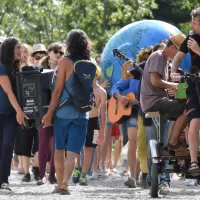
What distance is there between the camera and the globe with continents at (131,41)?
16938 mm

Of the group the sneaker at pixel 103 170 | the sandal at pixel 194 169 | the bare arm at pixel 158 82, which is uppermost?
the bare arm at pixel 158 82

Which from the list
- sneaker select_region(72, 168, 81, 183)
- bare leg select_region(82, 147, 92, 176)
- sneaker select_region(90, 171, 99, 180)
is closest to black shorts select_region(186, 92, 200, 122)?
bare leg select_region(82, 147, 92, 176)

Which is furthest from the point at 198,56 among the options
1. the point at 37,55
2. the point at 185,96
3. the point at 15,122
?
the point at 37,55

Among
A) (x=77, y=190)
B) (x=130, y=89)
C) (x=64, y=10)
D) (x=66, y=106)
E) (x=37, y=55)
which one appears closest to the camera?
(x=66, y=106)

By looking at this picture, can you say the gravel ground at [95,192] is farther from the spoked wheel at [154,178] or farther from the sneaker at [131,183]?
the spoked wheel at [154,178]

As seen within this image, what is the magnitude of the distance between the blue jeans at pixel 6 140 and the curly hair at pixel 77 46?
1.20 m

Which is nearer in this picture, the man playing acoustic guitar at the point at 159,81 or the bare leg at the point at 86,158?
the man playing acoustic guitar at the point at 159,81

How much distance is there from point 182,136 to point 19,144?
11.4ft

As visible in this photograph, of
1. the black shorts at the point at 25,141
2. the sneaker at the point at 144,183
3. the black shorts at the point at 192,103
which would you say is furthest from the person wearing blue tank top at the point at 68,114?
the black shorts at the point at 25,141

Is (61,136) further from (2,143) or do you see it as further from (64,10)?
(64,10)

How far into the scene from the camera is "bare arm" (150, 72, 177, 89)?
12812mm

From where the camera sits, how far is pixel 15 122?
523 inches

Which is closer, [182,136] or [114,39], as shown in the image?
[182,136]

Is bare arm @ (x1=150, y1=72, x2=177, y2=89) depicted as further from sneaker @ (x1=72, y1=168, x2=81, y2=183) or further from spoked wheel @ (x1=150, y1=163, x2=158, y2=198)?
sneaker @ (x1=72, y1=168, x2=81, y2=183)
